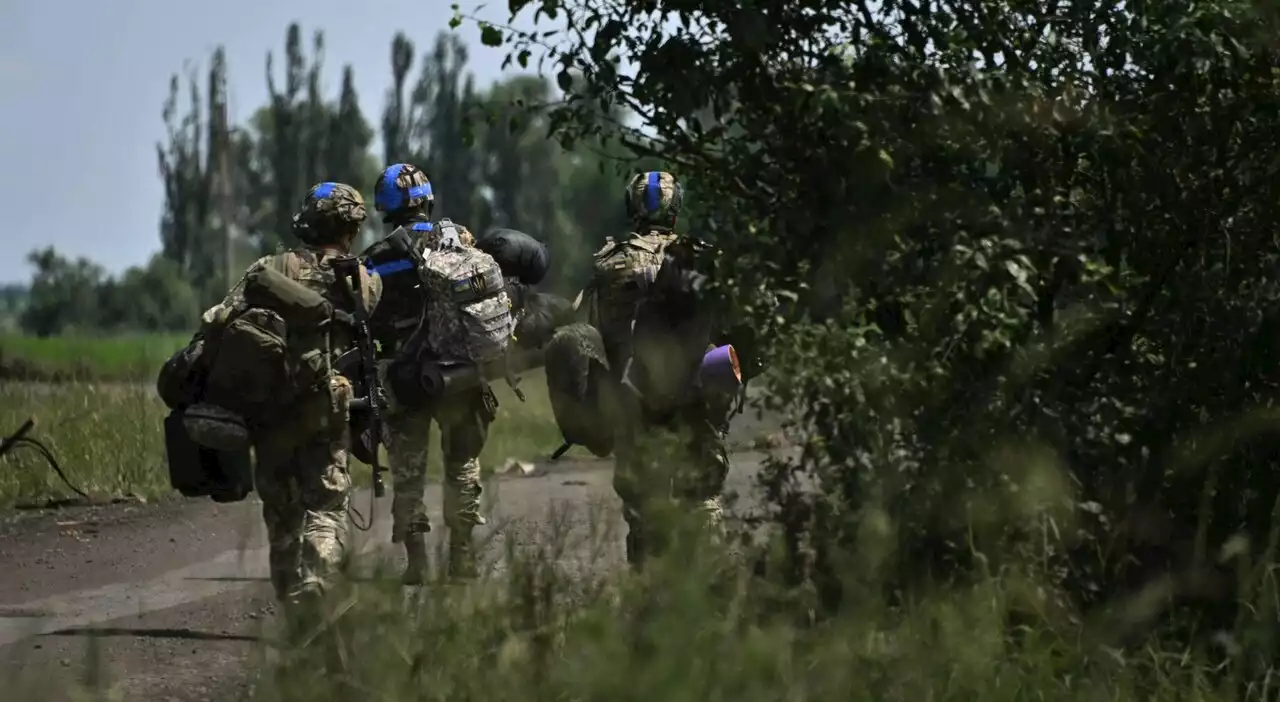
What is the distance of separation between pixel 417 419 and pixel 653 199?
1445mm

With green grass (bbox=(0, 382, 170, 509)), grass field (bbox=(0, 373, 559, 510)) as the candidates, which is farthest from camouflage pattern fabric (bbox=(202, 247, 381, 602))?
green grass (bbox=(0, 382, 170, 509))

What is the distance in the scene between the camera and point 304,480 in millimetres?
7285

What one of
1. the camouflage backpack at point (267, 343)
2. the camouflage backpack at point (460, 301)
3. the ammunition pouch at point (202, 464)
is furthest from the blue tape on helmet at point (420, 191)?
the ammunition pouch at point (202, 464)

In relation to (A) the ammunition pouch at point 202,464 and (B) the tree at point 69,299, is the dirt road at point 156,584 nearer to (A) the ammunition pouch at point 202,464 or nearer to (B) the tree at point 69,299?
(A) the ammunition pouch at point 202,464

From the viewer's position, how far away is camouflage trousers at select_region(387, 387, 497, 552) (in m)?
8.52

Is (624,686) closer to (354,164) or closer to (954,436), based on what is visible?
(954,436)

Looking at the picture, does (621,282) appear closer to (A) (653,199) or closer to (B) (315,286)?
(A) (653,199)

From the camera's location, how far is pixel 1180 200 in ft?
20.6

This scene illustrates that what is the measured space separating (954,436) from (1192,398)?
88cm

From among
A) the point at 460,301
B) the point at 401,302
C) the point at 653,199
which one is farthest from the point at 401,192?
the point at 653,199

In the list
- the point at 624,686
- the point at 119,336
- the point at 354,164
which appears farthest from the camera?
the point at 354,164

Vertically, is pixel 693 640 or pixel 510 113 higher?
pixel 510 113

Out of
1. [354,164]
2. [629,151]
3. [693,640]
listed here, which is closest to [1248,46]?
[629,151]

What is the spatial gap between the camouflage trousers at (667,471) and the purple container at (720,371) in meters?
0.10
